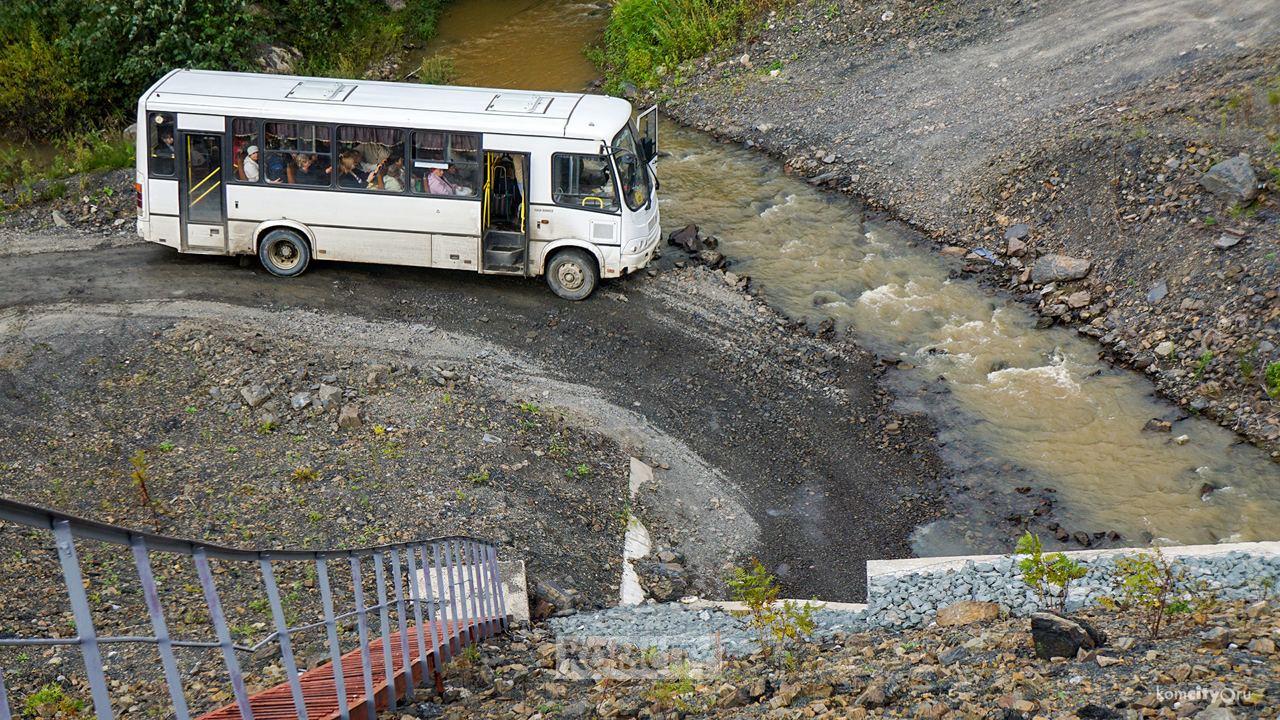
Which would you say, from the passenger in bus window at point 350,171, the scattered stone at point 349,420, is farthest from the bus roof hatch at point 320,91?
the scattered stone at point 349,420

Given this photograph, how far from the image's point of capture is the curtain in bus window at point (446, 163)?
14.7m

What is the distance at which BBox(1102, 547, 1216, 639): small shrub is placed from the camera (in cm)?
780

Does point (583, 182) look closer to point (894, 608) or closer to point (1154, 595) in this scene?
point (894, 608)

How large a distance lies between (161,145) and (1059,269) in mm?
13347

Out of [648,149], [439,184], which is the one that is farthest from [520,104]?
[648,149]

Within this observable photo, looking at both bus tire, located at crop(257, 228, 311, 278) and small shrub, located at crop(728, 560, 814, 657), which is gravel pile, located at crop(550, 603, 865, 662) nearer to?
small shrub, located at crop(728, 560, 814, 657)

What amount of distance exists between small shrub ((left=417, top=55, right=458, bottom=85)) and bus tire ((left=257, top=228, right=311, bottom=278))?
9503 millimetres

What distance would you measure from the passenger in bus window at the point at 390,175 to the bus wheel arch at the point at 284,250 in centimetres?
135

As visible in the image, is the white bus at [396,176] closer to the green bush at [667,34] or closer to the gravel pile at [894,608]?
the gravel pile at [894,608]

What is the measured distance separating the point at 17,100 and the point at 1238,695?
2293cm

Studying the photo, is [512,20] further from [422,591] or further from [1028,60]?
[422,591]

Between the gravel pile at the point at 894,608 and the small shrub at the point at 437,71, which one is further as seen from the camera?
the small shrub at the point at 437,71

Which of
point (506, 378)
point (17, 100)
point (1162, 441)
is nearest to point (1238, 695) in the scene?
point (1162, 441)

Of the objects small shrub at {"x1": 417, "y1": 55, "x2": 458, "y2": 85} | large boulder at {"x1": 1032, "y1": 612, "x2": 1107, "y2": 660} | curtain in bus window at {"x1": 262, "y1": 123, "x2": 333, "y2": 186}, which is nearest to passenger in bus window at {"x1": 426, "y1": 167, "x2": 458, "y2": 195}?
curtain in bus window at {"x1": 262, "y1": 123, "x2": 333, "y2": 186}
